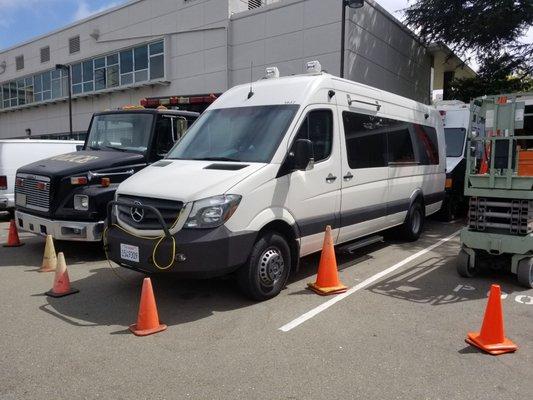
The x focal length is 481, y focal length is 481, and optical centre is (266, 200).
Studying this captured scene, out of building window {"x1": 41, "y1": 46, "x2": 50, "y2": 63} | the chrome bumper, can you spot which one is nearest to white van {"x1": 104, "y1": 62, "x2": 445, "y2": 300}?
the chrome bumper

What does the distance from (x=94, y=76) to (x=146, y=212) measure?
29.1 m

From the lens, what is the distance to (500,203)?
6199mm

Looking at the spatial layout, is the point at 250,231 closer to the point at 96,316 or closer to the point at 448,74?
the point at 96,316

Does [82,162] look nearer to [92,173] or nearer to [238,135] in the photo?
[92,173]

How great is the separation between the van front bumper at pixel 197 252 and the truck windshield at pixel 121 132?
3490mm

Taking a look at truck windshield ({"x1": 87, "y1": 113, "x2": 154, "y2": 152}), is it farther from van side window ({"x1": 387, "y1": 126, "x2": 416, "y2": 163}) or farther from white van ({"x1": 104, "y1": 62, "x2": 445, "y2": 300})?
van side window ({"x1": 387, "y1": 126, "x2": 416, "y2": 163})

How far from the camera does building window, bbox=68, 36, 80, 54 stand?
3256 cm

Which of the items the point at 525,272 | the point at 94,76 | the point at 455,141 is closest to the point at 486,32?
the point at 455,141

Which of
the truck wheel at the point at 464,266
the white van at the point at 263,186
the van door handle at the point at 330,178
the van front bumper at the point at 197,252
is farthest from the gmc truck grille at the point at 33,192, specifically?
the truck wheel at the point at 464,266

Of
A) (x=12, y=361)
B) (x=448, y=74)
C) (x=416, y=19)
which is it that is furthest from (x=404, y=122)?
(x=448, y=74)

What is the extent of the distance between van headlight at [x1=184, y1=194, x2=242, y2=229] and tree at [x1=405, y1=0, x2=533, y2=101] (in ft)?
54.7

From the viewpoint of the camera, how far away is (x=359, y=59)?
19.7 meters

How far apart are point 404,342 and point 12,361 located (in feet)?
11.3

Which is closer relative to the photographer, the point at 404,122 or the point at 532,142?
the point at 404,122
